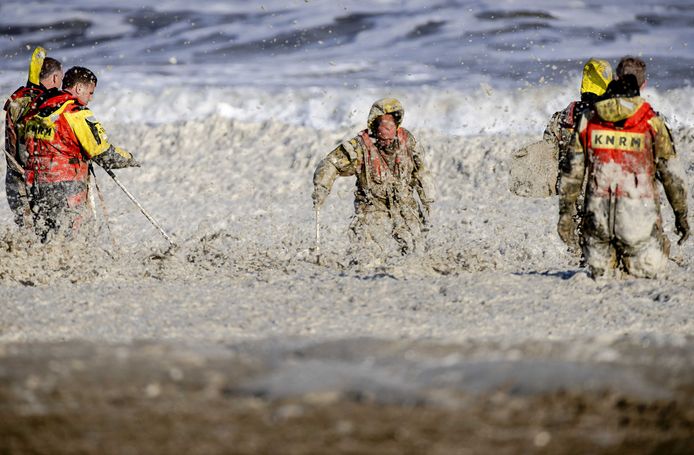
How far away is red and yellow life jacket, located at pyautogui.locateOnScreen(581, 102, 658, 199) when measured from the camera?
7.14 m

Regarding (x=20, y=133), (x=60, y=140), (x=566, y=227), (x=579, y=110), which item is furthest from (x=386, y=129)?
(x=20, y=133)

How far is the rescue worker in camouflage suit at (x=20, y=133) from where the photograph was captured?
8.91 metres

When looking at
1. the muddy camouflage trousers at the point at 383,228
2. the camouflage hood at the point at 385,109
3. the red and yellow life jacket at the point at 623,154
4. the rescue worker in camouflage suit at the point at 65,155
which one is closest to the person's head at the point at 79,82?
the rescue worker in camouflage suit at the point at 65,155

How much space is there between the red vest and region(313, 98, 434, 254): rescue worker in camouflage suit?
70.6 inches

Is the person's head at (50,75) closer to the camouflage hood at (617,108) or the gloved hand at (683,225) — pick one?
the camouflage hood at (617,108)

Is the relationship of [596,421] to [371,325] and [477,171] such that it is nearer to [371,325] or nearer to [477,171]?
[371,325]

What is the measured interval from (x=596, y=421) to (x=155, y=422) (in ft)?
4.94

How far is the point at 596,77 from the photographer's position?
8.33m

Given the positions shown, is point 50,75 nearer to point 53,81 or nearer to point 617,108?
point 53,81

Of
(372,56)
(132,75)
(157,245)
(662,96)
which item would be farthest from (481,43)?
(157,245)

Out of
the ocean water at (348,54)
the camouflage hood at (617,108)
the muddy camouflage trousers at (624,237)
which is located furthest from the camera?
the ocean water at (348,54)

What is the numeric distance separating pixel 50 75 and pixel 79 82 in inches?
14.5

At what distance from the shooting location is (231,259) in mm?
9328

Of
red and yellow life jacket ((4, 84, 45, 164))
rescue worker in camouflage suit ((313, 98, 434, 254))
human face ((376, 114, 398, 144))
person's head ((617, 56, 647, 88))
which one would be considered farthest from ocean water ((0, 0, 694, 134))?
person's head ((617, 56, 647, 88))
